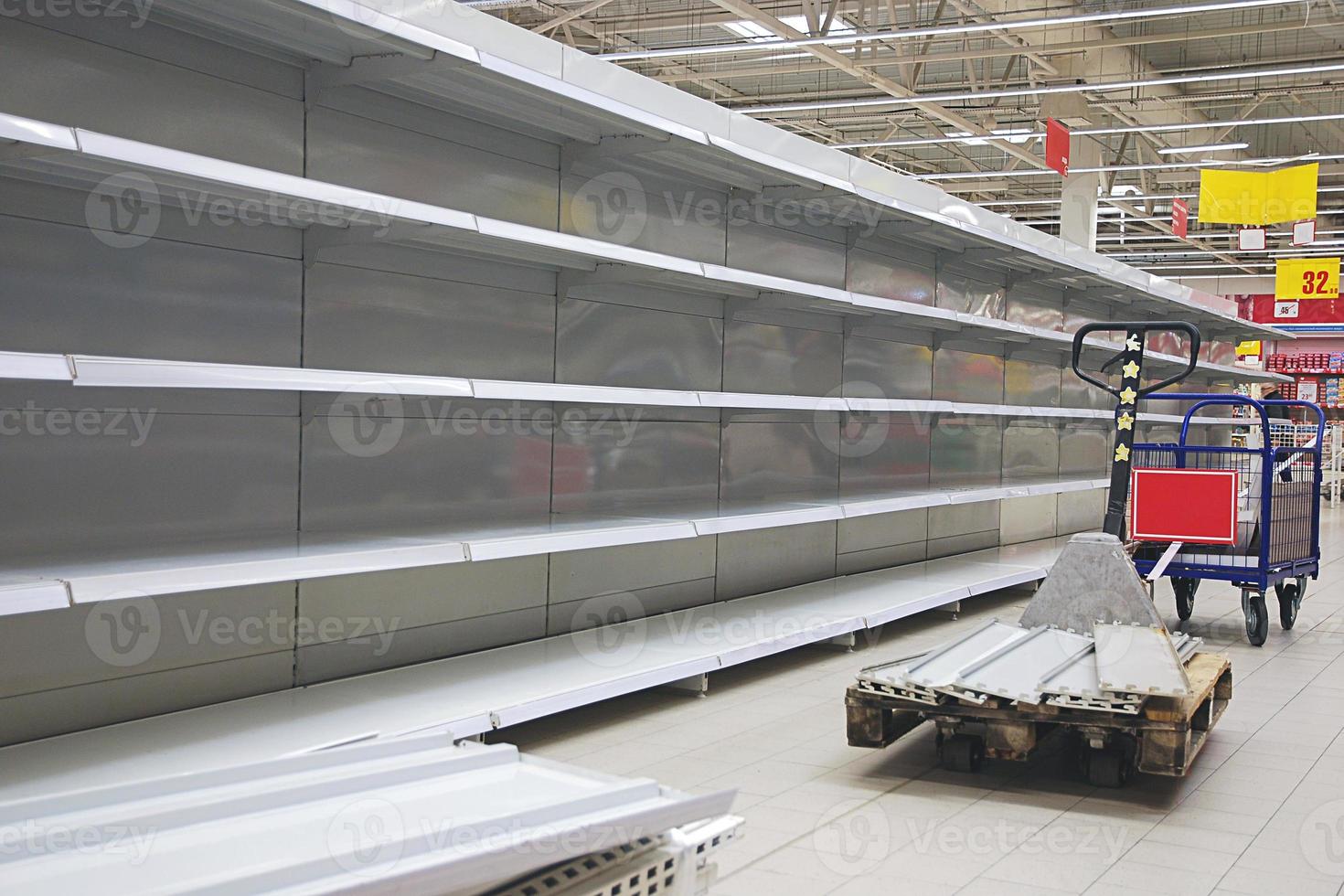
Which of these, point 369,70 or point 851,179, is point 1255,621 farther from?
point 369,70

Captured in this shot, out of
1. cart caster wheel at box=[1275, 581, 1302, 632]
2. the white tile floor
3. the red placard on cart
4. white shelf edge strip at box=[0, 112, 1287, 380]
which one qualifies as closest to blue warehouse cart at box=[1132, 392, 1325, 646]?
→ cart caster wheel at box=[1275, 581, 1302, 632]

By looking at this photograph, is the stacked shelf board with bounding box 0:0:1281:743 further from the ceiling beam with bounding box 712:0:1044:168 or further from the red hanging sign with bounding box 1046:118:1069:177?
the ceiling beam with bounding box 712:0:1044:168

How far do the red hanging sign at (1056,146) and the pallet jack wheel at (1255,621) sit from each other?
5.36 meters

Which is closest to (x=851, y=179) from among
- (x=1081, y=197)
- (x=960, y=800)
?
(x=960, y=800)

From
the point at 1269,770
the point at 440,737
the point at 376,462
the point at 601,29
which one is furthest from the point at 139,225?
the point at 601,29

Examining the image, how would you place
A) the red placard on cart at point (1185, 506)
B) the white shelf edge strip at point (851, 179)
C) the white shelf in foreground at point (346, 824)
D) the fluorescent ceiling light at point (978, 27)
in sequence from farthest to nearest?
the fluorescent ceiling light at point (978, 27) < the red placard on cart at point (1185, 506) < the white shelf edge strip at point (851, 179) < the white shelf in foreground at point (346, 824)

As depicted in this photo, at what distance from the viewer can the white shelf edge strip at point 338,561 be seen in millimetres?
2816

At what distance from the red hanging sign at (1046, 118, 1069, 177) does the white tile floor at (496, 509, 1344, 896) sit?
6.53 meters
